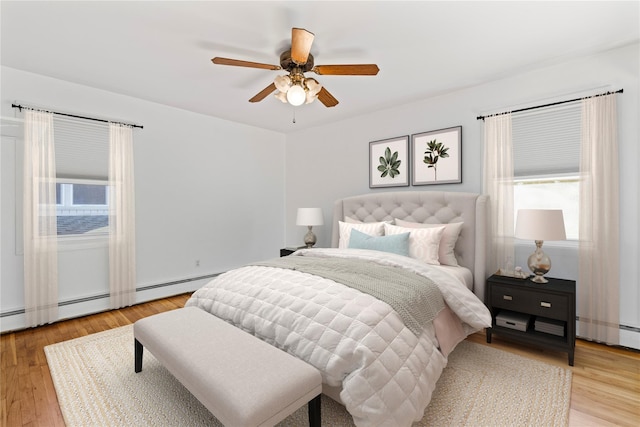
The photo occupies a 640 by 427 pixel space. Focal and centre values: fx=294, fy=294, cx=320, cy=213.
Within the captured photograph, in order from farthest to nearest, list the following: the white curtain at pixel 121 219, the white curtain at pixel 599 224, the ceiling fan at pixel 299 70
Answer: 1. the white curtain at pixel 121 219
2. the white curtain at pixel 599 224
3. the ceiling fan at pixel 299 70

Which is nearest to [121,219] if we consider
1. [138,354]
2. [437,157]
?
[138,354]

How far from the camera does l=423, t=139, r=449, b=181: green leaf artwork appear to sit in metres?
3.42

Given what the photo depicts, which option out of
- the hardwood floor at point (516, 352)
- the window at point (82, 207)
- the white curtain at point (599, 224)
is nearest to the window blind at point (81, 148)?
the window at point (82, 207)

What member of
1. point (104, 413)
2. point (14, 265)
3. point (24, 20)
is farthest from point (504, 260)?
point (14, 265)

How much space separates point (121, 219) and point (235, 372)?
116 inches

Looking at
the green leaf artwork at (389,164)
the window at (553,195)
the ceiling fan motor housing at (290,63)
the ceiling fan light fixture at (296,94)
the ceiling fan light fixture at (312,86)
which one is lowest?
the window at (553,195)

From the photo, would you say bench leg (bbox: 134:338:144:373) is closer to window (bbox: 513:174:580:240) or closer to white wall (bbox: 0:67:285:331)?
white wall (bbox: 0:67:285:331)

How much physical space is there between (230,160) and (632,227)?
466 cm

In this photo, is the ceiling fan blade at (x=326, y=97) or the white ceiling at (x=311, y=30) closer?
the white ceiling at (x=311, y=30)

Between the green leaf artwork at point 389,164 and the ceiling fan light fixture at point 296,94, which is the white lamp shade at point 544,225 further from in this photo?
the ceiling fan light fixture at point 296,94

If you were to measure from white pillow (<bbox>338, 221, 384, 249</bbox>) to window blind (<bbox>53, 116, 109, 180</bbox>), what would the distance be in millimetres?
2866

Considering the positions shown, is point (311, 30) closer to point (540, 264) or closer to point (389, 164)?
point (389, 164)

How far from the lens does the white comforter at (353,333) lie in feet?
4.53

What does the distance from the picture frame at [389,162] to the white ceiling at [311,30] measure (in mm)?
737
